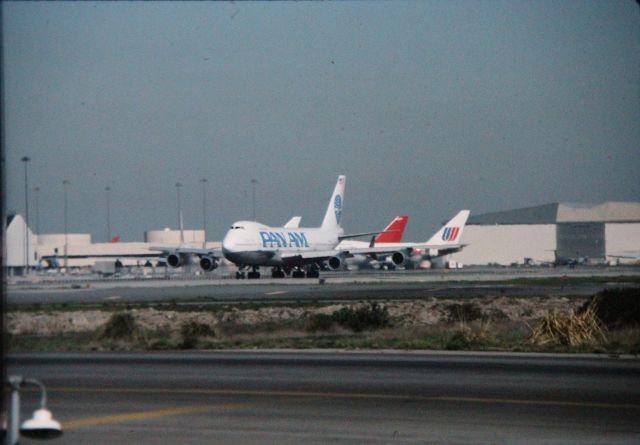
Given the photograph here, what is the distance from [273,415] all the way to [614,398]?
→ 6269 millimetres

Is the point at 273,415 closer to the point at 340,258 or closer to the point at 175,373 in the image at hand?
the point at 175,373

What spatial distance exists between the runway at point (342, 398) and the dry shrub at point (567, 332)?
3757 millimetres

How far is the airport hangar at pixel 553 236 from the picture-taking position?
268ft

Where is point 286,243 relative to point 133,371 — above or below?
above

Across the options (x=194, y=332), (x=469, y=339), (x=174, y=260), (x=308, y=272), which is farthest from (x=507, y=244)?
(x=469, y=339)

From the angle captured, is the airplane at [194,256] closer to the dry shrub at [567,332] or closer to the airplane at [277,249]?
the airplane at [277,249]

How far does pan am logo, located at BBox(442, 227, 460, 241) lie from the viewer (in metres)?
109

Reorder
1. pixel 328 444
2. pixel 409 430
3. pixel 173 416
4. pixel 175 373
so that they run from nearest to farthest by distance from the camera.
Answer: pixel 328 444 < pixel 409 430 < pixel 173 416 < pixel 175 373

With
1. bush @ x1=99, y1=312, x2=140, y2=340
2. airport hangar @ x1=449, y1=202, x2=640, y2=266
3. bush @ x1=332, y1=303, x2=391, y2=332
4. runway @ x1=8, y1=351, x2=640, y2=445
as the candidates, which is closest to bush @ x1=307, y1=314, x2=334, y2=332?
bush @ x1=332, y1=303, x2=391, y2=332

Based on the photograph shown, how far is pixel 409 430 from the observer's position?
14992 mm

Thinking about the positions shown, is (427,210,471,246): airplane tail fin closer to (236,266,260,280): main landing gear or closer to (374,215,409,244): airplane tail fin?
(374,215,409,244): airplane tail fin

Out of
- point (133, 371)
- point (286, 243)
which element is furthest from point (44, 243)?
point (133, 371)

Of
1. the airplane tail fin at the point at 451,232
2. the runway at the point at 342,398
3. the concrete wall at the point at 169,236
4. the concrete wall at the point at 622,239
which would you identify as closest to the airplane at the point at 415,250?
the airplane tail fin at the point at 451,232

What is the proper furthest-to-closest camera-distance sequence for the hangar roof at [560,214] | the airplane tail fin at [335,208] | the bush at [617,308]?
the airplane tail fin at [335,208] < the hangar roof at [560,214] < the bush at [617,308]
